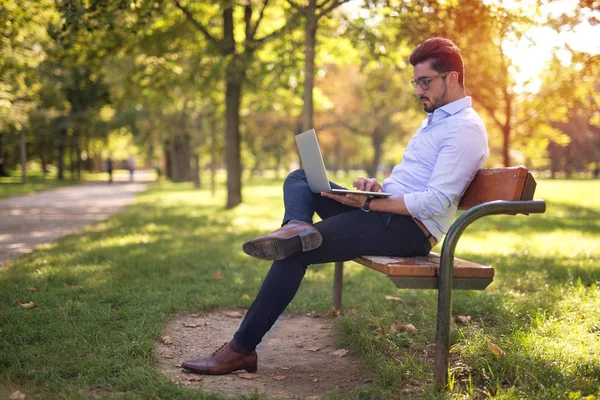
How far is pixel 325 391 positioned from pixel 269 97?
13.3 meters

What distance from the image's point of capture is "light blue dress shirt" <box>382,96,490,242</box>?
3250mm

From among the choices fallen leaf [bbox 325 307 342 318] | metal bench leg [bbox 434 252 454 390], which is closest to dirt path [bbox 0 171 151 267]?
fallen leaf [bbox 325 307 342 318]

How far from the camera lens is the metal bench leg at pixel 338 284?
4836 millimetres

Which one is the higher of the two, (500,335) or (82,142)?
(82,142)

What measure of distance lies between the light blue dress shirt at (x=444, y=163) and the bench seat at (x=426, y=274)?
1.03 ft

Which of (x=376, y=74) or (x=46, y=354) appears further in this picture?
(x=376, y=74)

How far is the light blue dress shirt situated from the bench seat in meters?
0.31

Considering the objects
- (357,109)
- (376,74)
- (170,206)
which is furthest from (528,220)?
(357,109)

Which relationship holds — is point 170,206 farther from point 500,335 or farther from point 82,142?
point 82,142

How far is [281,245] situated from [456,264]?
3.24 ft

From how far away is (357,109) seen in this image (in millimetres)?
36375

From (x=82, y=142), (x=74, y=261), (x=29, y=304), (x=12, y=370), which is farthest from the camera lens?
(x=82, y=142)

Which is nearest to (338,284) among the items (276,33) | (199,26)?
(276,33)

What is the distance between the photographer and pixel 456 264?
328cm
